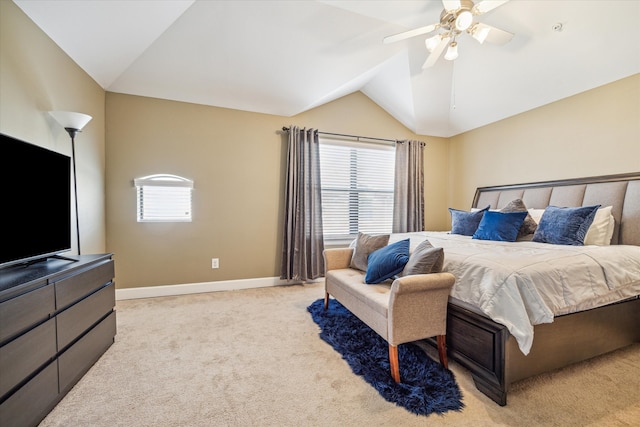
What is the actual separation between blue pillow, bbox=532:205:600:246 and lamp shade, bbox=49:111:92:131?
431cm

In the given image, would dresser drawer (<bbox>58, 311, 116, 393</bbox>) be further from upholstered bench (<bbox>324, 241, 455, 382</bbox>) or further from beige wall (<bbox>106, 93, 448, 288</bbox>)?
upholstered bench (<bbox>324, 241, 455, 382</bbox>)

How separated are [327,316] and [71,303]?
198cm

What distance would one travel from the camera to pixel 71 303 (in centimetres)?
164

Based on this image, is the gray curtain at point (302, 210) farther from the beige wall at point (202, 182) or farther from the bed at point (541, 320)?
the bed at point (541, 320)

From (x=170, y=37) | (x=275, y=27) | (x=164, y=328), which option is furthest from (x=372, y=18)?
(x=164, y=328)

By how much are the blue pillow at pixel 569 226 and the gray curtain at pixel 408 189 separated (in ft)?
6.30

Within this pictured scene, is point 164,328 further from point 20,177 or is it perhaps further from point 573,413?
point 573,413

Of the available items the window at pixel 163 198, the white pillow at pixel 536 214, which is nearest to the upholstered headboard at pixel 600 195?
the white pillow at pixel 536 214

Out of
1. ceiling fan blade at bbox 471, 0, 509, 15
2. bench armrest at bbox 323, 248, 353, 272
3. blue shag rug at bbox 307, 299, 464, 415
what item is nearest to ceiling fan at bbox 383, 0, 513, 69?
ceiling fan blade at bbox 471, 0, 509, 15

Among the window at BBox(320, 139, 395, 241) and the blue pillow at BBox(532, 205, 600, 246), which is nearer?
the blue pillow at BBox(532, 205, 600, 246)

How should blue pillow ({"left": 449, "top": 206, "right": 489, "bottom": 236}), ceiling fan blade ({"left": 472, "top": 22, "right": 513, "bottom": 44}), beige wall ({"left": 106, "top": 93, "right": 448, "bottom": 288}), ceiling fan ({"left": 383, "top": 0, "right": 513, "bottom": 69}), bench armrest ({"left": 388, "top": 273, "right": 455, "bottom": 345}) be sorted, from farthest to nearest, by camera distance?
blue pillow ({"left": 449, "top": 206, "right": 489, "bottom": 236}), beige wall ({"left": 106, "top": 93, "right": 448, "bottom": 288}), ceiling fan blade ({"left": 472, "top": 22, "right": 513, "bottom": 44}), ceiling fan ({"left": 383, "top": 0, "right": 513, "bottom": 69}), bench armrest ({"left": 388, "top": 273, "right": 455, "bottom": 345})

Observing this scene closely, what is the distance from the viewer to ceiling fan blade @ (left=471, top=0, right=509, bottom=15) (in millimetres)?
1834

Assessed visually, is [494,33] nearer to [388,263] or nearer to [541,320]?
[388,263]

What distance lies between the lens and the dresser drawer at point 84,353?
5.13ft
